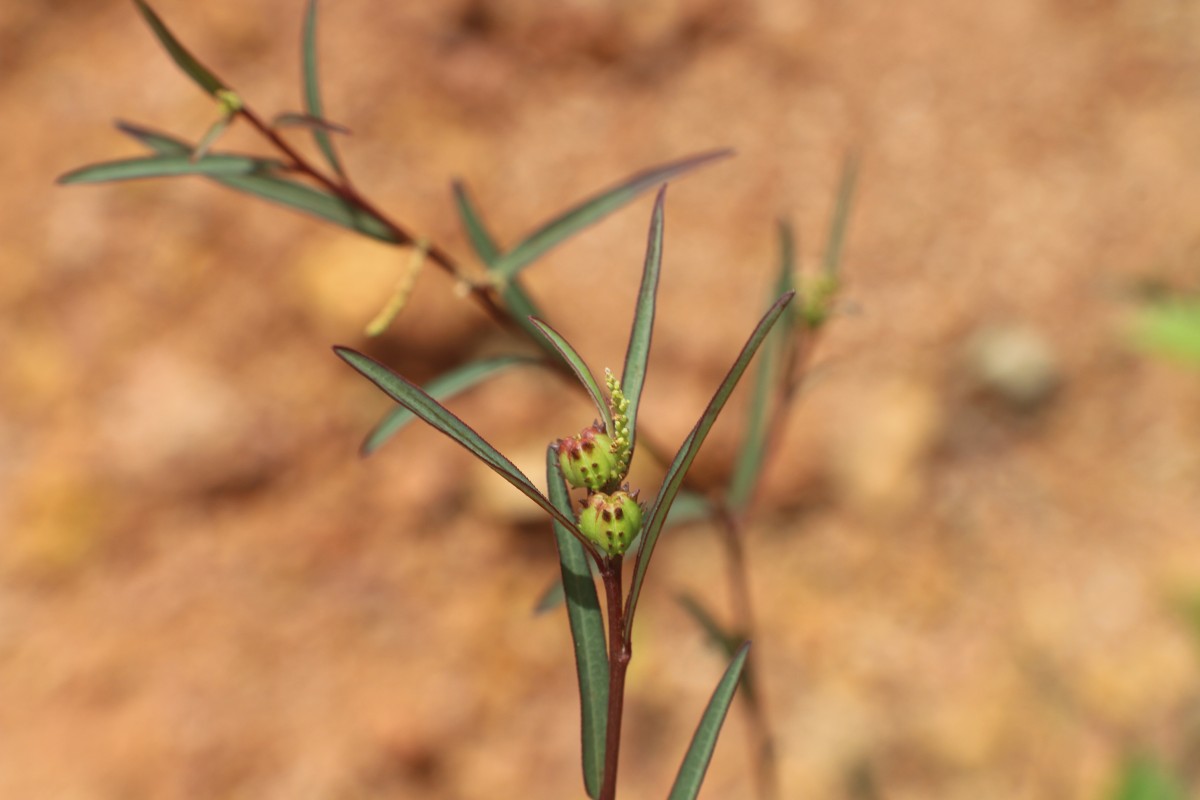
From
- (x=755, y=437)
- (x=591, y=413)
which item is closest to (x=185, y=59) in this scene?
(x=755, y=437)

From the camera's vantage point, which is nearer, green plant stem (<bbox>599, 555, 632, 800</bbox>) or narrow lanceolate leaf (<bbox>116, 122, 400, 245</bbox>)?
green plant stem (<bbox>599, 555, 632, 800</bbox>)

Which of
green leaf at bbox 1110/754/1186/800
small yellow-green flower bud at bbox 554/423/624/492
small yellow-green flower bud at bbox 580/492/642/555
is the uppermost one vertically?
green leaf at bbox 1110/754/1186/800

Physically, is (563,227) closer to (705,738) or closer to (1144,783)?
(705,738)

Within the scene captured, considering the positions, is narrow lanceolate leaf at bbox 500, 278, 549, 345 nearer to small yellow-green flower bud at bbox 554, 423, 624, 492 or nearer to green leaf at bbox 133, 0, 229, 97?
green leaf at bbox 133, 0, 229, 97

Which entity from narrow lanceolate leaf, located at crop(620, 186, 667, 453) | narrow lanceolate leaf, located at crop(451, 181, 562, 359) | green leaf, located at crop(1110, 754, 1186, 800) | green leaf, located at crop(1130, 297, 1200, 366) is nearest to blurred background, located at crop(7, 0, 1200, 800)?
green leaf, located at crop(1130, 297, 1200, 366)

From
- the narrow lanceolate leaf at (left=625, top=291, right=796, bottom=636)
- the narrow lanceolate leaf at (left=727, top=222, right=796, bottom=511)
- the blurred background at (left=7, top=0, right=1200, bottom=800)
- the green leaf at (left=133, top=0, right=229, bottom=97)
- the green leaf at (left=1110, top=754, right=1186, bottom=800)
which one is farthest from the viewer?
the blurred background at (left=7, top=0, right=1200, bottom=800)
